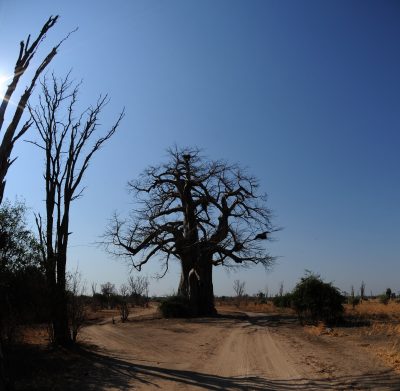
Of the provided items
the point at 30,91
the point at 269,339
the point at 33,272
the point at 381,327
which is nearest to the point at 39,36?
the point at 30,91

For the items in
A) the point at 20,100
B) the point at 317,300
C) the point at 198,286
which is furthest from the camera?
the point at 198,286

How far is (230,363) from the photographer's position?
1145cm

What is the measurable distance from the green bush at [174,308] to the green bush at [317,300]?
7.25 metres

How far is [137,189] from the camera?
111 ft

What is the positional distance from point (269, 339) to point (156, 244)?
48.7 feet

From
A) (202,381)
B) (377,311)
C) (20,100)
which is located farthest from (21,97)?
(377,311)

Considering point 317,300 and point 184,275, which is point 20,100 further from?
point 184,275

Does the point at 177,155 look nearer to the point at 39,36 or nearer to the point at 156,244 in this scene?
the point at 156,244

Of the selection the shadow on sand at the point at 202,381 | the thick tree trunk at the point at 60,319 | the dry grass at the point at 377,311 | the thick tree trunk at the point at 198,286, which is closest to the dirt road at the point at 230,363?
the shadow on sand at the point at 202,381

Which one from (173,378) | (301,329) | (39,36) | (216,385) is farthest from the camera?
(301,329)

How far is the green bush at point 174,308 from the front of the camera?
28359 mm

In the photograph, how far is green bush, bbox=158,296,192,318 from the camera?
2836 centimetres

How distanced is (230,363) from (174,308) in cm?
1737

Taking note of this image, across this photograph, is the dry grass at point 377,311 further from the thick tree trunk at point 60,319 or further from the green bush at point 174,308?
the thick tree trunk at point 60,319
